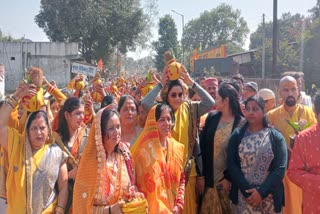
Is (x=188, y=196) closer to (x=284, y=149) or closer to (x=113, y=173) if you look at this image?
(x=284, y=149)

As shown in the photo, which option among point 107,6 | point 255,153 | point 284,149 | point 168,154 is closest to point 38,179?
point 168,154

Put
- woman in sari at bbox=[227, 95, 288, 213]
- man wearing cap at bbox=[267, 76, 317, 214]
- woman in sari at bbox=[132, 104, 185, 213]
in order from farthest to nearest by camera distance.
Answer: man wearing cap at bbox=[267, 76, 317, 214] → woman in sari at bbox=[227, 95, 288, 213] → woman in sari at bbox=[132, 104, 185, 213]

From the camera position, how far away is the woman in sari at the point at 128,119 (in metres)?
4.27

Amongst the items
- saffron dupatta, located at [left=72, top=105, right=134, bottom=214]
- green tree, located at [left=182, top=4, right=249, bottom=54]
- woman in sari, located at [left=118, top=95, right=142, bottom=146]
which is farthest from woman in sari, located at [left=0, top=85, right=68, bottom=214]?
green tree, located at [left=182, top=4, right=249, bottom=54]

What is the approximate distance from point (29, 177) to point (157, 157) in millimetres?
1022

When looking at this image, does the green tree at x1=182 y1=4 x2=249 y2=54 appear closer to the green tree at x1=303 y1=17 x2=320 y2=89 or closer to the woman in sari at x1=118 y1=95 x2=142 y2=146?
the green tree at x1=303 y1=17 x2=320 y2=89

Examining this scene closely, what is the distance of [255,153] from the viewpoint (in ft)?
12.5

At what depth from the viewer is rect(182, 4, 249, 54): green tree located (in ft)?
275

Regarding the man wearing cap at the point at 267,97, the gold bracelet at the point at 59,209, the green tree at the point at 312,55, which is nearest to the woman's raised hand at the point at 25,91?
the gold bracelet at the point at 59,209

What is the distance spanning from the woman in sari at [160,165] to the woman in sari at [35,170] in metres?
0.63

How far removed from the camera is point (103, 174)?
9.77 ft

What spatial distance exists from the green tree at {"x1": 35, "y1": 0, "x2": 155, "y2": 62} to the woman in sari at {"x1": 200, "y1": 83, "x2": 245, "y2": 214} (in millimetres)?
29553

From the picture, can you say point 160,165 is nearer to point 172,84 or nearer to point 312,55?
point 172,84

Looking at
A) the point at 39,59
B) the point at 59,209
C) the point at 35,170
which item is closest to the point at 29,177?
the point at 35,170
